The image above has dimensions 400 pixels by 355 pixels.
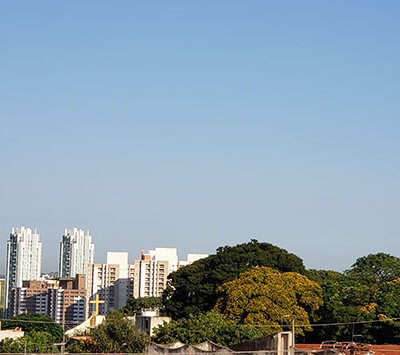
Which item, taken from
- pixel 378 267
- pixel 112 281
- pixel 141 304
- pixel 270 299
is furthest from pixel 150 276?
pixel 270 299

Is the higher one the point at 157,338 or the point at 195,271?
the point at 195,271

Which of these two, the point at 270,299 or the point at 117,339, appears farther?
the point at 270,299

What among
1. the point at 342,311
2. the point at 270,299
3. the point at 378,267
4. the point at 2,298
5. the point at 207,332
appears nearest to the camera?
the point at 207,332

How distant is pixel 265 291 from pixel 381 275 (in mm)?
17888

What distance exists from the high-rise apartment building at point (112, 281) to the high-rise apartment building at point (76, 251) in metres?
33.0

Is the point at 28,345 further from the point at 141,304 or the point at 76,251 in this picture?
the point at 76,251


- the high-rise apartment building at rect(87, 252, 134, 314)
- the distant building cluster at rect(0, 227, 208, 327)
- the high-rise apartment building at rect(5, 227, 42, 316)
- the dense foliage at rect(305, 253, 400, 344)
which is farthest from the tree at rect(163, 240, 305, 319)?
the high-rise apartment building at rect(5, 227, 42, 316)

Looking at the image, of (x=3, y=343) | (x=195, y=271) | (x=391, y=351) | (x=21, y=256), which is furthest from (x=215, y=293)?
(x=21, y=256)

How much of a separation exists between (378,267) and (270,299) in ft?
63.8

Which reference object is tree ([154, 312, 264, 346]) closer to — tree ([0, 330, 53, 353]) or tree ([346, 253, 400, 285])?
tree ([0, 330, 53, 353])

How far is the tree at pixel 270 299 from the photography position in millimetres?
38406

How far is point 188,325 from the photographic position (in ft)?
115

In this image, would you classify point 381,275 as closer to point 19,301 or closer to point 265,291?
point 265,291

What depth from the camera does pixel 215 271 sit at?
44.9m
